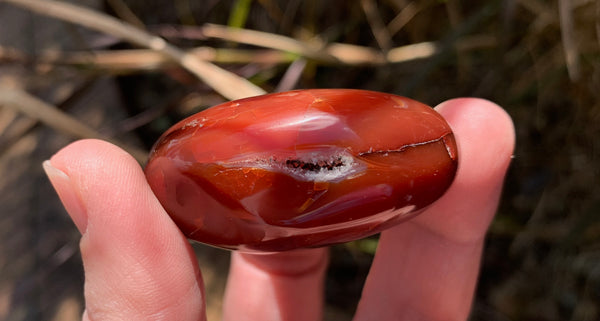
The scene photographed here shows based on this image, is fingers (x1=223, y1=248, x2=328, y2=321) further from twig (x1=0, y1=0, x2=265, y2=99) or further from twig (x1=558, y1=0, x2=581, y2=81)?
twig (x1=558, y1=0, x2=581, y2=81)

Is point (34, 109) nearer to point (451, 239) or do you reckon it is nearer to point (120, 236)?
point (120, 236)

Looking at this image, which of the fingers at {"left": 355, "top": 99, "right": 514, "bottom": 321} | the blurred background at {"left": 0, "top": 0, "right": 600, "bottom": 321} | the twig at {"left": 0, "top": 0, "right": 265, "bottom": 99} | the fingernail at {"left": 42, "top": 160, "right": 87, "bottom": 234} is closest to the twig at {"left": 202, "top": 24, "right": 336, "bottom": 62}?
the blurred background at {"left": 0, "top": 0, "right": 600, "bottom": 321}

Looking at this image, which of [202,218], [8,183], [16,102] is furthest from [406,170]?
[8,183]

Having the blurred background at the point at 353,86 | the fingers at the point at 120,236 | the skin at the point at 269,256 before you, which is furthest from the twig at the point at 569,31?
the fingers at the point at 120,236

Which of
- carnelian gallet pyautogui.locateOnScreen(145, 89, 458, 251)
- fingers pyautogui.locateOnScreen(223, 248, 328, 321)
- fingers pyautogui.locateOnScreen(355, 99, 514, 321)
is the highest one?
carnelian gallet pyautogui.locateOnScreen(145, 89, 458, 251)

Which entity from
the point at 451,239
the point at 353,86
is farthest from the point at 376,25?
the point at 451,239

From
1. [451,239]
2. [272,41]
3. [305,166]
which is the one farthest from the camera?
[272,41]
